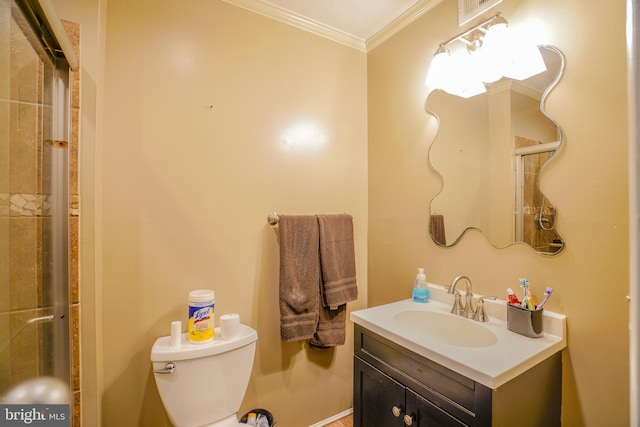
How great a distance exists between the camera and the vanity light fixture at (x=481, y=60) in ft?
3.70

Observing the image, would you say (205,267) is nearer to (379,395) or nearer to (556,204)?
(379,395)

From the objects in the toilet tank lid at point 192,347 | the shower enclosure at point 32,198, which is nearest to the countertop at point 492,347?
the toilet tank lid at point 192,347

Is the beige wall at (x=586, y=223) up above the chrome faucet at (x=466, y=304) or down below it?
above

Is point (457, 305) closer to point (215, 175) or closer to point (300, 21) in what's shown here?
point (215, 175)

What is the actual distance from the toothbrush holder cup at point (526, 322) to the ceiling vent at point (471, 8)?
1.24 m

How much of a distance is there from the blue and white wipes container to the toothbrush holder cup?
1193mm

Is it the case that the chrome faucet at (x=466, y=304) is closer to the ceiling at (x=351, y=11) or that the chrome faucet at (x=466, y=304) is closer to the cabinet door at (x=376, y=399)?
the cabinet door at (x=376, y=399)

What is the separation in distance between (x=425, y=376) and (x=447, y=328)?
13.7 inches

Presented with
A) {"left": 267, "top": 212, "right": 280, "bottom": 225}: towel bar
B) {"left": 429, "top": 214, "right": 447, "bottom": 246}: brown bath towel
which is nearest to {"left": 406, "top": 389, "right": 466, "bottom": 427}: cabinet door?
{"left": 429, "top": 214, "right": 447, "bottom": 246}: brown bath towel

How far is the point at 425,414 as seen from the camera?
99cm

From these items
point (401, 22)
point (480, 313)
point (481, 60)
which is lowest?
point (480, 313)

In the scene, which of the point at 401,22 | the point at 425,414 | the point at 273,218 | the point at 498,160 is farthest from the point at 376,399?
the point at 401,22

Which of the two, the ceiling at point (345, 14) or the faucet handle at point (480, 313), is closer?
the faucet handle at point (480, 313)

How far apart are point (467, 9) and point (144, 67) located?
146 cm
